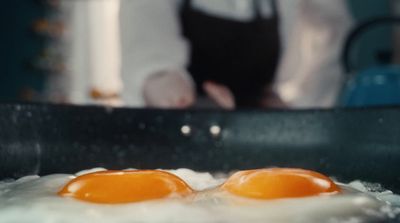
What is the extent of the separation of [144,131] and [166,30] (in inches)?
52.0

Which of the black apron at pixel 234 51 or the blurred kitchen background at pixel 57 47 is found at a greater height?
the black apron at pixel 234 51

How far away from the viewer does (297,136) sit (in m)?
0.95

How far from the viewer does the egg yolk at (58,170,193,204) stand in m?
0.65

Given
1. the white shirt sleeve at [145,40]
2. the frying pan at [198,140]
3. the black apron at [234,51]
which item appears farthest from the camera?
the black apron at [234,51]

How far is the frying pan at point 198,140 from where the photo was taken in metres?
0.88

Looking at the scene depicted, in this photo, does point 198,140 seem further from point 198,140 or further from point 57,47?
point 57,47

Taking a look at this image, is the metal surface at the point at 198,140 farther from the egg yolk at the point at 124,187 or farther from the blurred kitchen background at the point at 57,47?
the blurred kitchen background at the point at 57,47

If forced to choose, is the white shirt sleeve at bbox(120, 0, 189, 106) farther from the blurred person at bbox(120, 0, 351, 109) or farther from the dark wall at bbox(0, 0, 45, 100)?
the dark wall at bbox(0, 0, 45, 100)

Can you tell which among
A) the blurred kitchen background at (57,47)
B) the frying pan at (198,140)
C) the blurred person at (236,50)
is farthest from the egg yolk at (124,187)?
the blurred kitchen background at (57,47)

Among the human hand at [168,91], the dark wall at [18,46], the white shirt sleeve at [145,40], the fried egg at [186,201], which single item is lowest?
the dark wall at [18,46]

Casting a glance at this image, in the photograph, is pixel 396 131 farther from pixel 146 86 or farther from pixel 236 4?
pixel 236 4

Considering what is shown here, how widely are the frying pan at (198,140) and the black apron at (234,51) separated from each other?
132cm

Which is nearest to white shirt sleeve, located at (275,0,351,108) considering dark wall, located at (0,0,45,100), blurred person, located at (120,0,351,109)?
blurred person, located at (120,0,351,109)

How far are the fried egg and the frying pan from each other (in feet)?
0.52
